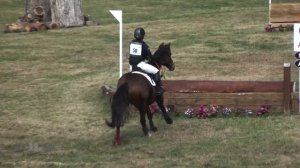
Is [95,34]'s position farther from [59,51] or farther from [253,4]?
[253,4]

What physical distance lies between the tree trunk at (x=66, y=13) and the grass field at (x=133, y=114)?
1.32 metres

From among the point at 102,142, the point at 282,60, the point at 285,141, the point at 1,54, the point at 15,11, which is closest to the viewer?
the point at 285,141

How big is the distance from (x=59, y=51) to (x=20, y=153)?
11.3m

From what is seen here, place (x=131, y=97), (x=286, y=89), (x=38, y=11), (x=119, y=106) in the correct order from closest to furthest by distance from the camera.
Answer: (x=119, y=106) < (x=131, y=97) < (x=286, y=89) < (x=38, y=11)

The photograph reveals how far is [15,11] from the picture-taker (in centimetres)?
3634

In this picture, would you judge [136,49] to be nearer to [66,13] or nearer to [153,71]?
[153,71]

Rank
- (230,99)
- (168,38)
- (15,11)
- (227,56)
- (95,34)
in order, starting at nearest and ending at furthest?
(230,99), (227,56), (168,38), (95,34), (15,11)

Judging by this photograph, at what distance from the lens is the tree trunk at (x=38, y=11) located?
2852cm

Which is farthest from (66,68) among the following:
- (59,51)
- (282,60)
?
(282,60)

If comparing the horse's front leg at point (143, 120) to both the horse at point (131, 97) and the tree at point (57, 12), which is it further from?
the tree at point (57, 12)

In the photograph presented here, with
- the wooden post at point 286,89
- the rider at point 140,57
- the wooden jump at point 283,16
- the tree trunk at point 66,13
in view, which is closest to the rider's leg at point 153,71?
the rider at point 140,57

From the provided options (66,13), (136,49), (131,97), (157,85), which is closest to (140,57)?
(136,49)

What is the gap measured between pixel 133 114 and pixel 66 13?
48.2 ft

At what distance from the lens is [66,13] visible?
27484 mm
